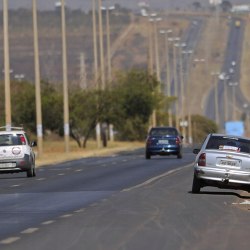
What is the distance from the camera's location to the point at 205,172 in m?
30.1

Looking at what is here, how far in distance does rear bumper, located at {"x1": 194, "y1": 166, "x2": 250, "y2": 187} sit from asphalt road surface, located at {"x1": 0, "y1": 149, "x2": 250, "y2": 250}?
1.43 feet

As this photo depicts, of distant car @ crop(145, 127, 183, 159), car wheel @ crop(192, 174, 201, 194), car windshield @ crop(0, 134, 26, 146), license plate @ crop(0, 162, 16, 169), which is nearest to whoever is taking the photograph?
car wheel @ crop(192, 174, 201, 194)

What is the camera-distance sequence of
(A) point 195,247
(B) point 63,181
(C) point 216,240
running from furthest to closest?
(B) point 63,181 < (C) point 216,240 < (A) point 195,247

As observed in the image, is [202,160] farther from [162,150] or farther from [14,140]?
[162,150]

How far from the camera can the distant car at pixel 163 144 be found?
61344 mm

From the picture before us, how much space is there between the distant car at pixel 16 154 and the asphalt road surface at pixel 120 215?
3246 millimetres

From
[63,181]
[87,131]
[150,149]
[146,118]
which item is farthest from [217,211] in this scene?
[146,118]

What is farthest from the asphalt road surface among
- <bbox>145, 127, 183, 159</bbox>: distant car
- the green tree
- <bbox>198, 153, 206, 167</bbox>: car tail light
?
the green tree

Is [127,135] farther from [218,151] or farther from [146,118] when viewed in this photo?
[218,151]

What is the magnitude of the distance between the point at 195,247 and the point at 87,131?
71.7 meters

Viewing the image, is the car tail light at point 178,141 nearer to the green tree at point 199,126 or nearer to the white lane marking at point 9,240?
the white lane marking at point 9,240

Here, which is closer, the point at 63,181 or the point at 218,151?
the point at 218,151

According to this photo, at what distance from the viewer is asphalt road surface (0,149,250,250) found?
18141 mm

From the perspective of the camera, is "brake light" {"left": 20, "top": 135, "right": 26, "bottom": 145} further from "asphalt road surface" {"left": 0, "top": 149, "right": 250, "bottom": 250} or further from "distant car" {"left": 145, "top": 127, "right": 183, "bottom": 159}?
"distant car" {"left": 145, "top": 127, "right": 183, "bottom": 159}
